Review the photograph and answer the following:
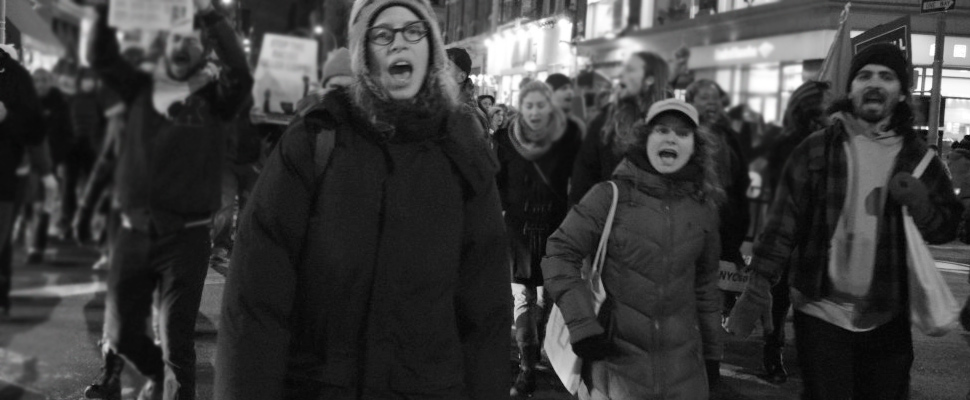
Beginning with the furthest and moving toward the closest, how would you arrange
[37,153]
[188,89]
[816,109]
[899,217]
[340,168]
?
[816,109], [899,217], [340,168], [188,89], [37,153]

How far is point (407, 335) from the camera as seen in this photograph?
2.40 meters

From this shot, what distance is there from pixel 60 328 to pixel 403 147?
799mm

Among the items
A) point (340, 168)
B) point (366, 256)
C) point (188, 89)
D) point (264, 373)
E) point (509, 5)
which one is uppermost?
point (509, 5)

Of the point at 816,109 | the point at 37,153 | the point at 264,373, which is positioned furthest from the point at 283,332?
the point at 816,109

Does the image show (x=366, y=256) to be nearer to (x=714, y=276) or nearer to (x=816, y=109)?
(x=714, y=276)

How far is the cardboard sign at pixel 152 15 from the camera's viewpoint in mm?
2051

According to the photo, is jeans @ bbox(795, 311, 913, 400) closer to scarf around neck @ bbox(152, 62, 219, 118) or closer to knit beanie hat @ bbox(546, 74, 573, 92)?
scarf around neck @ bbox(152, 62, 219, 118)

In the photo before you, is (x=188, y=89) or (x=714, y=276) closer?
(x=188, y=89)

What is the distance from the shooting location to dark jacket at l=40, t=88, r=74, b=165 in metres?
2.04

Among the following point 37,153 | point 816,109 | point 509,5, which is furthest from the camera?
point 816,109

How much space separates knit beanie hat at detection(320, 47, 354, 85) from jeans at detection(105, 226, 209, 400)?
0.52m

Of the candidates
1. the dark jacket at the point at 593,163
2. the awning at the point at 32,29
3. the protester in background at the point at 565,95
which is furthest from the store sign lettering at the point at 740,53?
the awning at the point at 32,29

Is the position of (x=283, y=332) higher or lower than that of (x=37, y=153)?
lower

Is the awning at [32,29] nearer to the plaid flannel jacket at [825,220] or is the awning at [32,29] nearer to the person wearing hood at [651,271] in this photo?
the person wearing hood at [651,271]
